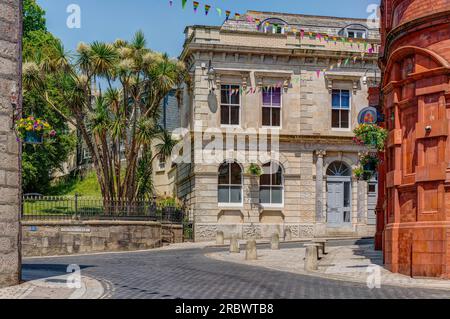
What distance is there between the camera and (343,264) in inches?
757

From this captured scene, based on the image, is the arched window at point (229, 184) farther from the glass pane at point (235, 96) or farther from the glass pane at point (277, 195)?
the glass pane at point (235, 96)

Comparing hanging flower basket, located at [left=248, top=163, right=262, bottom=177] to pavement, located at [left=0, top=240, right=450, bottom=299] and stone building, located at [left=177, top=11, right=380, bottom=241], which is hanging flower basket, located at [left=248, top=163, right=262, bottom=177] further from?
pavement, located at [left=0, top=240, right=450, bottom=299]

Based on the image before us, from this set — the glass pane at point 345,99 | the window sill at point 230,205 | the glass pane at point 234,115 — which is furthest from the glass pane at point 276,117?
the window sill at point 230,205

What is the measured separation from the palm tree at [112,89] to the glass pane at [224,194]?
3.36 meters

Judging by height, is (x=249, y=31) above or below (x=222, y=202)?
above

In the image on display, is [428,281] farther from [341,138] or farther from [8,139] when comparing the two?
[341,138]

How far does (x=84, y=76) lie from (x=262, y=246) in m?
10.1

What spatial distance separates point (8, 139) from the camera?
1256 centimetres

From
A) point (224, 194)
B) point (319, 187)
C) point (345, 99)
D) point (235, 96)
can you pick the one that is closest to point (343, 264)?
point (224, 194)

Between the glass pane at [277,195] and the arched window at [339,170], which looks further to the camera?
the arched window at [339,170]

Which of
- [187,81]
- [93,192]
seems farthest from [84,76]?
[93,192]

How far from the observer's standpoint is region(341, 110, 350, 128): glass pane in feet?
118

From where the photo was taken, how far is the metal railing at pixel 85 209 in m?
26.6

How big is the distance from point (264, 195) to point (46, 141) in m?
11.9
